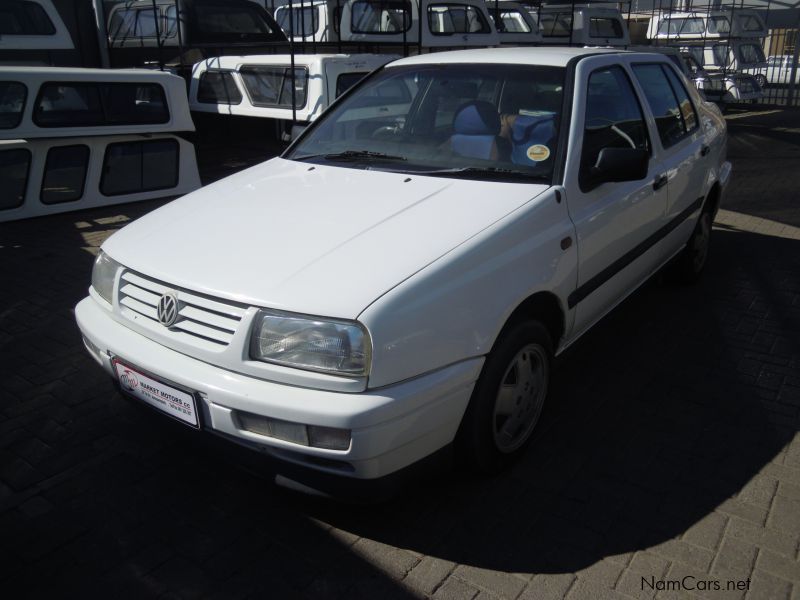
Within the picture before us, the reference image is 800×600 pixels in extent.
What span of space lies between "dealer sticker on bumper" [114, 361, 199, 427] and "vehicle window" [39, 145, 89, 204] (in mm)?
5014

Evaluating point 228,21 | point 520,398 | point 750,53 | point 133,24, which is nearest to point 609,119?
point 520,398

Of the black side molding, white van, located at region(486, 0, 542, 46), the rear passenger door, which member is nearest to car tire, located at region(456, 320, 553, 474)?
the black side molding

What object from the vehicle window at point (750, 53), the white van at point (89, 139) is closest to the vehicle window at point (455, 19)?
the white van at point (89, 139)

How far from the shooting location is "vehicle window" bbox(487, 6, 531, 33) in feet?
43.8

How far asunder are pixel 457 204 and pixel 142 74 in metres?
5.56

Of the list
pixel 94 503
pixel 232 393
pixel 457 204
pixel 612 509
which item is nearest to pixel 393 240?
pixel 457 204

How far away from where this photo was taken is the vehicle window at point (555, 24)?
14.1 m

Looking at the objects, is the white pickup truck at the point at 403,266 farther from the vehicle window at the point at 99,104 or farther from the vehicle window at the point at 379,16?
the vehicle window at the point at 379,16

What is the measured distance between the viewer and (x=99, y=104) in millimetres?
6996

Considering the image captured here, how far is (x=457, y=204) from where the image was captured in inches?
116

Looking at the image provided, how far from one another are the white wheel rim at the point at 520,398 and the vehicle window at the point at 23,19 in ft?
24.7

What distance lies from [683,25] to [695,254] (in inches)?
674

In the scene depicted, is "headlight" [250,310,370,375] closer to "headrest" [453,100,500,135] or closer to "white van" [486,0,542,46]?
"headrest" [453,100,500,135]

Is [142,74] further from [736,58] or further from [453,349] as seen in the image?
[736,58]
